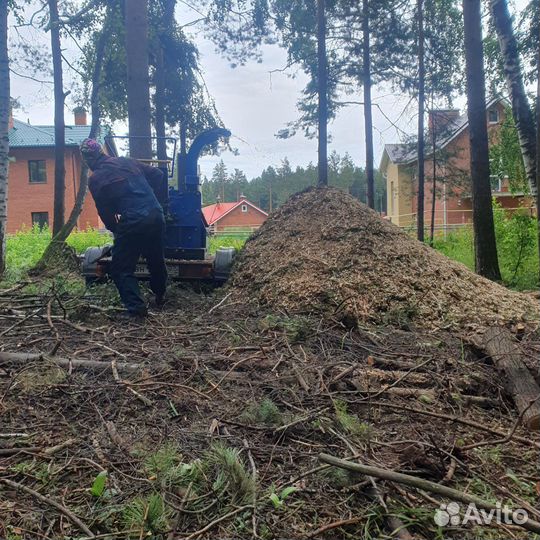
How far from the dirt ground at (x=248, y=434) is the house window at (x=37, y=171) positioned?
31185 millimetres

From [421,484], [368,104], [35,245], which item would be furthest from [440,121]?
[421,484]

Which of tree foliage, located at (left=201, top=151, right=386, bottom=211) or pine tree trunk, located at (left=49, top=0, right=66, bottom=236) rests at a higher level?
tree foliage, located at (left=201, top=151, right=386, bottom=211)

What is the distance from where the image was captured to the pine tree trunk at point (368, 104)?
18.2 m

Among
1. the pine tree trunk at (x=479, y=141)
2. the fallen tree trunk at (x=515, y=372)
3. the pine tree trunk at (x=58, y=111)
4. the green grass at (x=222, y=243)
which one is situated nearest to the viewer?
the fallen tree trunk at (x=515, y=372)

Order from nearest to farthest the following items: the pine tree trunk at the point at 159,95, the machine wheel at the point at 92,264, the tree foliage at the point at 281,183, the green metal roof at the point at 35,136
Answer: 1. the machine wheel at the point at 92,264
2. the pine tree trunk at the point at 159,95
3. the green metal roof at the point at 35,136
4. the tree foliage at the point at 281,183

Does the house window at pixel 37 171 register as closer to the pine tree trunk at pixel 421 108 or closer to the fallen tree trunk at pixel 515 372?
Result: the pine tree trunk at pixel 421 108

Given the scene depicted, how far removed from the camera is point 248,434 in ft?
9.32

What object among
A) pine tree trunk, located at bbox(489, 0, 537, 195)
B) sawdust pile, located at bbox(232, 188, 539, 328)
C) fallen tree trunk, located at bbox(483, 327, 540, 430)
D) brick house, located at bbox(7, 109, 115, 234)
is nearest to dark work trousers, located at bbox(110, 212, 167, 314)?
sawdust pile, located at bbox(232, 188, 539, 328)

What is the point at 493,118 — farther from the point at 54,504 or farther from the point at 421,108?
the point at 54,504

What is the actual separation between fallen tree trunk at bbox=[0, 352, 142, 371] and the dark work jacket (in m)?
2.09

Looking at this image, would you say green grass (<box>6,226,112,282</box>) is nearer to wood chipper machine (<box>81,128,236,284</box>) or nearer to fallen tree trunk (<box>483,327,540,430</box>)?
wood chipper machine (<box>81,128,236,284</box>)

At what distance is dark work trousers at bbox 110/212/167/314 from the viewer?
18.4 ft

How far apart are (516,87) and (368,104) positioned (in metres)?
8.73

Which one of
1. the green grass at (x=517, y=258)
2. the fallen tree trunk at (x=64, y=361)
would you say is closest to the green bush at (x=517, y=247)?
the green grass at (x=517, y=258)
